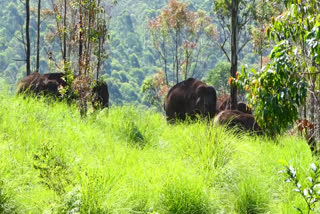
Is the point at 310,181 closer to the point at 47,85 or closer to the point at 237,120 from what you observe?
the point at 237,120

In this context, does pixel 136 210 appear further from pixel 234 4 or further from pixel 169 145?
pixel 234 4

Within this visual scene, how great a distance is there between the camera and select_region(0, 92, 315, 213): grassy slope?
219 inches

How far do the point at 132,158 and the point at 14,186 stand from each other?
92.3 inches

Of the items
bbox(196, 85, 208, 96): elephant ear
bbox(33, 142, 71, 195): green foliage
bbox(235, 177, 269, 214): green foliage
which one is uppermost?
bbox(196, 85, 208, 96): elephant ear

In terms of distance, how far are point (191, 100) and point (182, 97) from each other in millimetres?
502

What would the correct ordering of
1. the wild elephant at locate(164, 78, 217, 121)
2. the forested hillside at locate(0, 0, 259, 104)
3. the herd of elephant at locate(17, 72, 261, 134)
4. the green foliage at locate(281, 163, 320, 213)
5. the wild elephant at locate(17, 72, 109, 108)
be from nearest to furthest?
the green foliage at locate(281, 163, 320, 213) < the herd of elephant at locate(17, 72, 261, 134) < the wild elephant at locate(17, 72, 109, 108) < the wild elephant at locate(164, 78, 217, 121) < the forested hillside at locate(0, 0, 259, 104)

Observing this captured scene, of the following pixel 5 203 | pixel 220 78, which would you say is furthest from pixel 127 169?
pixel 220 78

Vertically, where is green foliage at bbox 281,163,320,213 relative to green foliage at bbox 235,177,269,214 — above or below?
above

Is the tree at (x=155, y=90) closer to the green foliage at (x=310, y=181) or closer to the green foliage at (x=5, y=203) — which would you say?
the green foliage at (x=5, y=203)

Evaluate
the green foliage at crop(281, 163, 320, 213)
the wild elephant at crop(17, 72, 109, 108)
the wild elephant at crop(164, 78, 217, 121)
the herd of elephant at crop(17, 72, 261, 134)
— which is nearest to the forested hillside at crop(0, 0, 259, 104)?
the wild elephant at crop(164, 78, 217, 121)

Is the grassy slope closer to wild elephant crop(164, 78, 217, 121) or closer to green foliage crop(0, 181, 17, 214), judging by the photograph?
green foliage crop(0, 181, 17, 214)

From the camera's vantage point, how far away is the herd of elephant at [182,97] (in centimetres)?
1353

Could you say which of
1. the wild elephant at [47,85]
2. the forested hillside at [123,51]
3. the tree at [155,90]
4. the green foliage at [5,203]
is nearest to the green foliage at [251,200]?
the green foliage at [5,203]

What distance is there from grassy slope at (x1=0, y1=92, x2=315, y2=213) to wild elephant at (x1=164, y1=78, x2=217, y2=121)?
20.8 feet
